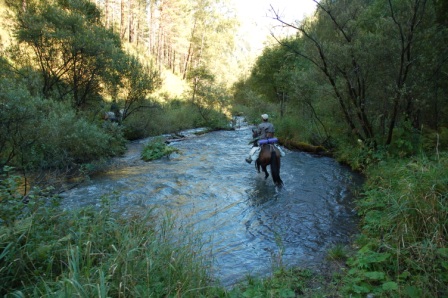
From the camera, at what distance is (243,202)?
8555mm

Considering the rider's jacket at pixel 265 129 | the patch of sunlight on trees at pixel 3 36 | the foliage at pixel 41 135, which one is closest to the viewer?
the foliage at pixel 41 135

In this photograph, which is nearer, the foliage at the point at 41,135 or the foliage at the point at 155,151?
the foliage at the point at 41,135

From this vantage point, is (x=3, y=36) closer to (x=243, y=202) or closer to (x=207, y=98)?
(x=207, y=98)

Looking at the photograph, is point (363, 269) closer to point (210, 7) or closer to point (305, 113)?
point (305, 113)

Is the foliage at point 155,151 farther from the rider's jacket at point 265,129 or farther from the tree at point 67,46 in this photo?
the rider's jacket at point 265,129

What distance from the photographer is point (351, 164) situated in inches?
489

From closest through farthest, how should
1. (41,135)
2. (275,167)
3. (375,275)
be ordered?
(375,275)
(41,135)
(275,167)

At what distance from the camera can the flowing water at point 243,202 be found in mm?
5453

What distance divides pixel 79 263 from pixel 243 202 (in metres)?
5.82

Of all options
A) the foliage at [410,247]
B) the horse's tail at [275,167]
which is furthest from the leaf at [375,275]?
→ the horse's tail at [275,167]

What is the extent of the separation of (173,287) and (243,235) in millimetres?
3486

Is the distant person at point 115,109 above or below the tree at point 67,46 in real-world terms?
below

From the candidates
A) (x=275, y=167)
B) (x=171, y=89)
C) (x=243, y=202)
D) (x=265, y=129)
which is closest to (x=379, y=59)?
(x=265, y=129)

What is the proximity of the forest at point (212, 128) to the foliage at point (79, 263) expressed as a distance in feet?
0.06
